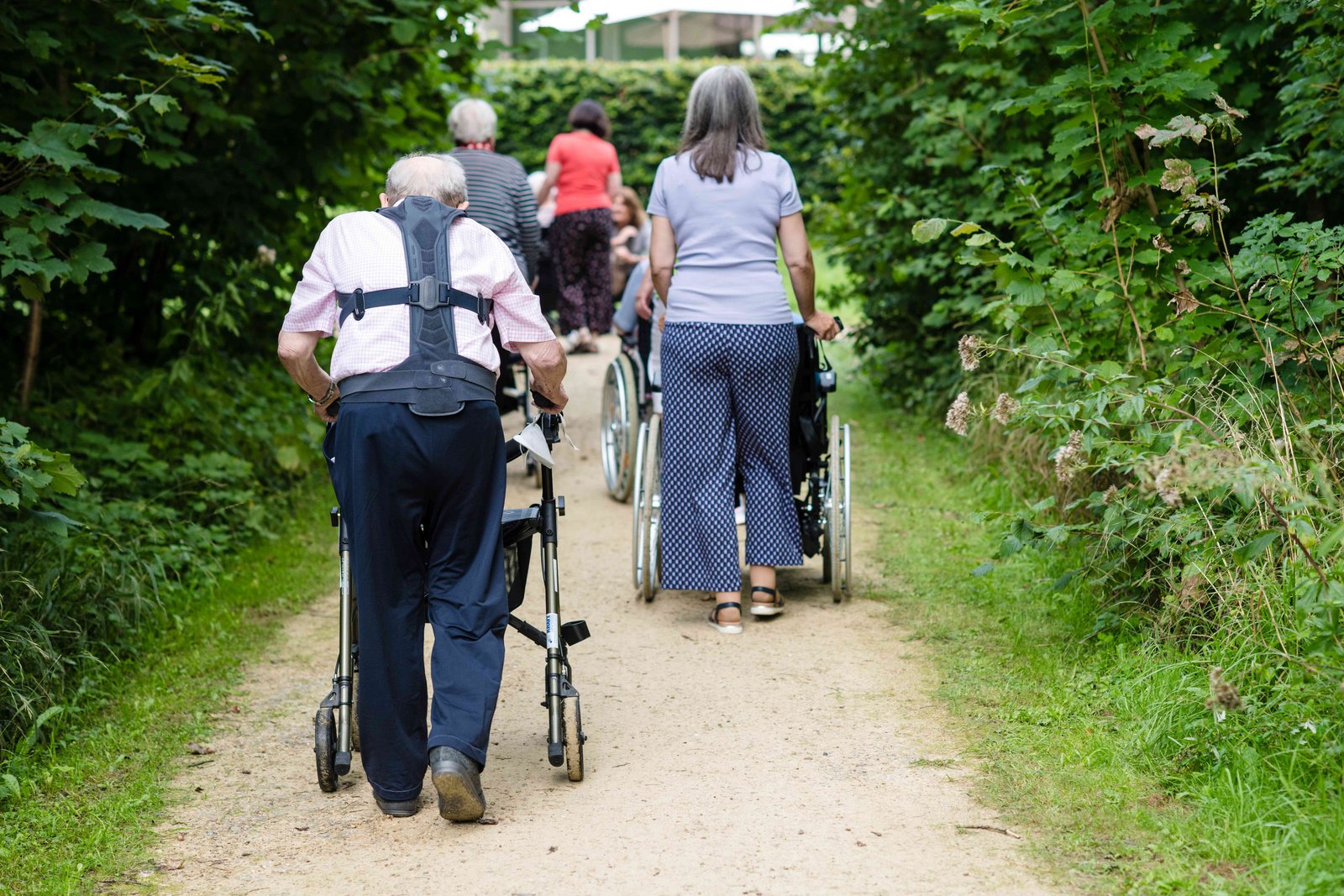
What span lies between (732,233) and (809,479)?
3.84 ft

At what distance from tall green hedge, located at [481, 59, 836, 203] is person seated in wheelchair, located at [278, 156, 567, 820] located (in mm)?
18532

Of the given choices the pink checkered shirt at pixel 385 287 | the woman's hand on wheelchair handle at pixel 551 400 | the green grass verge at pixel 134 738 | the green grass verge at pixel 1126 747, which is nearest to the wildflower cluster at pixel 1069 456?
the green grass verge at pixel 1126 747

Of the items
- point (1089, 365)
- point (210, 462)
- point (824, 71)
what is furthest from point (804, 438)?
point (824, 71)

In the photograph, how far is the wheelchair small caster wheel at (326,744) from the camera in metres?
3.98

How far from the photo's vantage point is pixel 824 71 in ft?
33.6

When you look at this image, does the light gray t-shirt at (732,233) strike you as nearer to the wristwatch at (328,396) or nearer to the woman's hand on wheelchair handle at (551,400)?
the woman's hand on wheelchair handle at (551,400)

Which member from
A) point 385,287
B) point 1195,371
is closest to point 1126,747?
point 1195,371

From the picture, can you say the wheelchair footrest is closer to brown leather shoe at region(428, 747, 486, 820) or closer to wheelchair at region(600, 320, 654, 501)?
brown leather shoe at region(428, 747, 486, 820)

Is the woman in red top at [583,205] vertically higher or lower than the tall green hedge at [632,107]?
lower

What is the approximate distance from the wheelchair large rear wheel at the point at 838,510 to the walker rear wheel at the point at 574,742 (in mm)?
1916

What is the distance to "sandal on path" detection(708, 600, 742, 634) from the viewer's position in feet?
18.5

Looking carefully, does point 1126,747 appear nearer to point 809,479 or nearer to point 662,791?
point 662,791

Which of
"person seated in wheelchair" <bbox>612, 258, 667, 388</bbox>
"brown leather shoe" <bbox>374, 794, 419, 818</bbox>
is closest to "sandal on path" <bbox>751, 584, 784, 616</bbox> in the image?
"person seated in wheelchair" <bbox>612, 258, 667, 388</bbox>

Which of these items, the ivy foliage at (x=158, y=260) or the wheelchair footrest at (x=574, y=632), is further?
the ivy foliage at (x=158, y=260)
